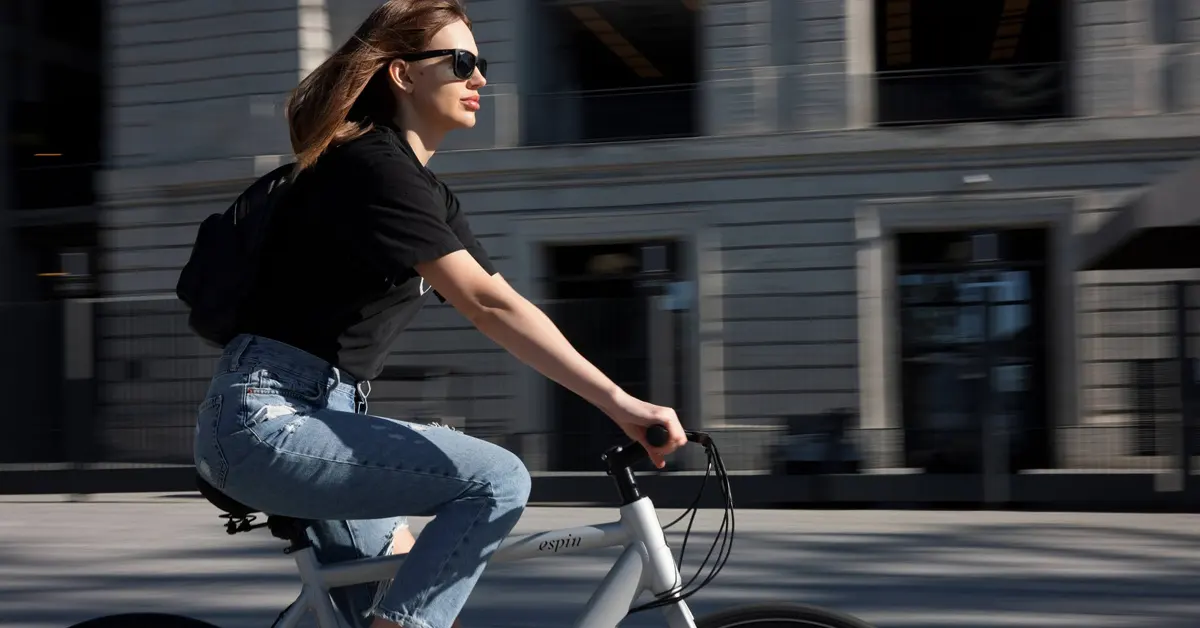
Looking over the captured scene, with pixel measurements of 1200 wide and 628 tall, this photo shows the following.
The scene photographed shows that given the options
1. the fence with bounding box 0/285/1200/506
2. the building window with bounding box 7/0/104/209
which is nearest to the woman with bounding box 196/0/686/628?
the fence with bounding box 0/285/1200/506

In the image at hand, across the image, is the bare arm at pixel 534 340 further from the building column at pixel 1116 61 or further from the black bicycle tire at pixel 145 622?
the building column at pixel 1116 61

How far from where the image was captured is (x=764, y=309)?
15.6 m

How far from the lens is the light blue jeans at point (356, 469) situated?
7.16ft

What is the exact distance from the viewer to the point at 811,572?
21.0 ft

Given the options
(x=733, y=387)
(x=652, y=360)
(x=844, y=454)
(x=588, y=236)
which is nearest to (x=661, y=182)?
(x=588, y=236)

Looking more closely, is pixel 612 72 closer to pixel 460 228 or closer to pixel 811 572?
pixel 811 572

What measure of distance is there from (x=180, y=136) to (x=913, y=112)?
898 cm

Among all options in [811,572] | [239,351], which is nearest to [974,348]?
[811,572]

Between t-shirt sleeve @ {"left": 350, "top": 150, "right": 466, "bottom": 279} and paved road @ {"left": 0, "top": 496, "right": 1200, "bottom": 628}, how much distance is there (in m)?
1.42

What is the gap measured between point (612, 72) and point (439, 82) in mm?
14502

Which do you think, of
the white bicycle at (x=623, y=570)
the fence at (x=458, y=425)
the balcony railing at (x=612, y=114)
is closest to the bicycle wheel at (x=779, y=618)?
the white bicycle at (x=623, y=570)

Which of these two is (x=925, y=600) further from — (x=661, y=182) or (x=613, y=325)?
(x=661, y=182)

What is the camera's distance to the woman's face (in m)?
2.37

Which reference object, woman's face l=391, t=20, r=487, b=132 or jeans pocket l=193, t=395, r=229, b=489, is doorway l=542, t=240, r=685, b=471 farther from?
jeans pocket l=193, t=395, r=229, b=489
